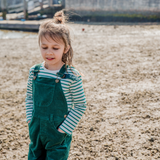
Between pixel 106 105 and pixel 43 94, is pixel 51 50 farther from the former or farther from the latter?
pixel 106 105

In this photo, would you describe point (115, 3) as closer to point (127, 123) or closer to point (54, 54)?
point (127, 123)

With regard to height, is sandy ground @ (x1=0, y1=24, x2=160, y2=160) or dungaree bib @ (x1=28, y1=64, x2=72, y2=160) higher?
dungaree bib @ (x1=28, y1=64, x2=72, y2=160)

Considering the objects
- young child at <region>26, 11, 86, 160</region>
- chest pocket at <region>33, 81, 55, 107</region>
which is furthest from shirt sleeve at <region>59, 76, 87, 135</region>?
chest pocket at <region>33, 81, 55, 107</region>

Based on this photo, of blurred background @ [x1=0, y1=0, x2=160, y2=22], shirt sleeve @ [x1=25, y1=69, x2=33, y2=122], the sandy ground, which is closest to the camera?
shirt sleeve @ [x1=25, y1=69, x2=33, y2=122]

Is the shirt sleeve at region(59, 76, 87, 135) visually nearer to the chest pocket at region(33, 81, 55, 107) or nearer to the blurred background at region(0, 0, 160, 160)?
the chest pocket at region(33, 81, 55, 107)

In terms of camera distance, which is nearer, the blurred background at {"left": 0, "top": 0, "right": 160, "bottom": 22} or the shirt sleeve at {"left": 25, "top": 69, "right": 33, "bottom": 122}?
the shirt sleeve at {"left": 25, "top": 69, "right": 33, "bottom": 122}

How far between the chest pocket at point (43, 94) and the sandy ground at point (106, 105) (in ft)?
1.78

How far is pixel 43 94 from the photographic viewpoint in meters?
1.55

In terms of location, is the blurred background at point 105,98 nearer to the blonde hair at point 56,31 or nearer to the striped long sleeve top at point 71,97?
the blonde hair at point 56,31

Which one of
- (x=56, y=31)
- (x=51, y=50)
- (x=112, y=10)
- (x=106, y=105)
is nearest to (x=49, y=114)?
(x=51, y=50)

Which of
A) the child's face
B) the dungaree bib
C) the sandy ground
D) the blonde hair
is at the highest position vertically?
the blonde hair

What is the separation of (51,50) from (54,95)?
1.11 ft

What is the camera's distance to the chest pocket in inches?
60.5

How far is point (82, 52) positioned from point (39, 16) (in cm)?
1192
